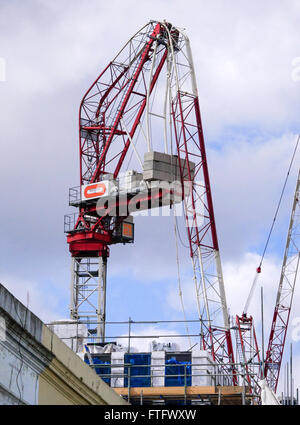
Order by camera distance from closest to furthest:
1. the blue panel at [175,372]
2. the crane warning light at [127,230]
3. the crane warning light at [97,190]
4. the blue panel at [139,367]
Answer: the blue panel at [175,372] → the blue panel at [139,367] → the crane warning light at [97,190] → the crane warning light at [127,230]

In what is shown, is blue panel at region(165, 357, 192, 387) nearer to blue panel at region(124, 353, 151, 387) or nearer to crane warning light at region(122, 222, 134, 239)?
blue panel at region(124, 353, 151, 387)

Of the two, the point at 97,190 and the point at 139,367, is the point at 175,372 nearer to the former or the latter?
the point at 139,367

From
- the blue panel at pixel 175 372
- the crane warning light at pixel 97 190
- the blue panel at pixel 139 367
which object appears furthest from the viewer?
the crane warning light at pixel 97 190

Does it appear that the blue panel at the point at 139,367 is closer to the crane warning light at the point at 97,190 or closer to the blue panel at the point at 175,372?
the blue panel at the point at 175,372

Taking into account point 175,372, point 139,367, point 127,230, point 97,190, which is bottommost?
point 175,372

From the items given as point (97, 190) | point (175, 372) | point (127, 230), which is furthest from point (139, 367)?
point (127, 230)

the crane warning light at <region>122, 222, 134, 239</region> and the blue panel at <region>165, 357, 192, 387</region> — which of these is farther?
the crane warning light at <region>122, 222, 134, 239</region>

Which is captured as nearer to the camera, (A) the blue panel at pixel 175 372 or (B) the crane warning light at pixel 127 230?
(A) the blue panel at pixel 175 372

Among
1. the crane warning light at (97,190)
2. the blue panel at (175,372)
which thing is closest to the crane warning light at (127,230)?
the crane warning light at (97,190)

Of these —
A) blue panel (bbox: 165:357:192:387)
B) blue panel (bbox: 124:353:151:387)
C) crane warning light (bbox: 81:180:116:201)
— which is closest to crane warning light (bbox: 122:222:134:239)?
crane warning light (bbox: 81:180:116:201)
